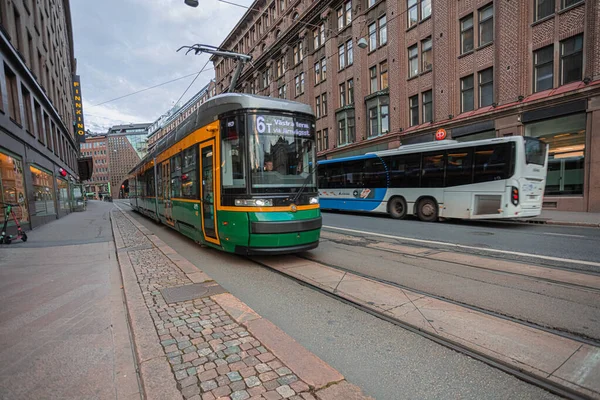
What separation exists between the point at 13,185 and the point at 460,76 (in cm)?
2241

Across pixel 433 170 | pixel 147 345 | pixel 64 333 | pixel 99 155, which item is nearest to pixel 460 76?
pixel 433 170

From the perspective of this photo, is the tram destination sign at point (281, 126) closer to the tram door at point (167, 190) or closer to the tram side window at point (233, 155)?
the tram side window at point (233, 155)

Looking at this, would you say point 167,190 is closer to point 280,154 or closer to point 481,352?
point 280,154

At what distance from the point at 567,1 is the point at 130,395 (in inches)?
822

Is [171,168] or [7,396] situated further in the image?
[171,168]

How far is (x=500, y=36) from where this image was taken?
16641 millimetres

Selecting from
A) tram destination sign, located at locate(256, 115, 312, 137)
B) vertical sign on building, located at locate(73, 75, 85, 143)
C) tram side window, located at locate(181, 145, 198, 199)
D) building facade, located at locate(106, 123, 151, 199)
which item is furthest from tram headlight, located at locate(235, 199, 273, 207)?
building facade, located at locate(106, 123, 151, 199)

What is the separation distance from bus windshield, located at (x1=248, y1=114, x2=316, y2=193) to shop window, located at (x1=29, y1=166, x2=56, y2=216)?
1312cm

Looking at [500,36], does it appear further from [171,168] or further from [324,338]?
[324,338]

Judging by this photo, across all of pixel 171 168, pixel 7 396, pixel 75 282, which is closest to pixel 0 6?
pixel 171 168

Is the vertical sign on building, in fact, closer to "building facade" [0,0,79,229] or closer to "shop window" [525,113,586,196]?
"building facade" [0,0,79,229]

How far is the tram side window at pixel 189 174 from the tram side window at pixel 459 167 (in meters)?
9.43

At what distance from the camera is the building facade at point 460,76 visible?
559 inches

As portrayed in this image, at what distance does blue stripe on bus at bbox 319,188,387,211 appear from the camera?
591 inches
